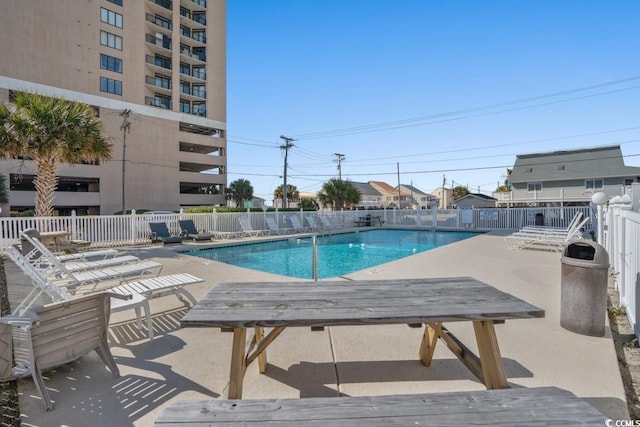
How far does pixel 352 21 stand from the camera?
1568 cm

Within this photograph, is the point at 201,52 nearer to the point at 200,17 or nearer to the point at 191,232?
the point at 200,17

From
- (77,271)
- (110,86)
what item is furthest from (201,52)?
(77,271)

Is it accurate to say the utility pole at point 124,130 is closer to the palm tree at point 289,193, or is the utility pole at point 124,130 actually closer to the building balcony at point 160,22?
the building balcony at point 160,22

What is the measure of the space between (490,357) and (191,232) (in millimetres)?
12891

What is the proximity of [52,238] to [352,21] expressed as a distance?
1499cm

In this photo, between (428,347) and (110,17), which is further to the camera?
(110,17)

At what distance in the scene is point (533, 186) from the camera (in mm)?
31109

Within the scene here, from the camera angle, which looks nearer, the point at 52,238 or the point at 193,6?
the point at 52,238

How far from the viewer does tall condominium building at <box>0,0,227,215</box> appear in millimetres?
24484

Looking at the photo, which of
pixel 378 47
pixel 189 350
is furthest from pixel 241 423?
pixel 378 47

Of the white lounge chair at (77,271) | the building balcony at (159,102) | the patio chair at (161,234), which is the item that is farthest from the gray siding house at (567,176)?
the building balcony at (159,102)

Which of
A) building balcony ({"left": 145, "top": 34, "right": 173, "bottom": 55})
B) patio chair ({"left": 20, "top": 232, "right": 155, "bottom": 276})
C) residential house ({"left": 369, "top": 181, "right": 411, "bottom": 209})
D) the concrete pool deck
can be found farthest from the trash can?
residential house ({"left": 369, "top": 181, "right": 411, "bottom": 209})

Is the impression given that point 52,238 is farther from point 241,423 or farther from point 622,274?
Result: point 622,274

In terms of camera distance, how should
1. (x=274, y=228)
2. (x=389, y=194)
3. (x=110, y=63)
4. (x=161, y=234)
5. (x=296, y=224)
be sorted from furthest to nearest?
(x=389, y=194)
(x=110, y=63)
(x=296, y=224)
(x=274, y=228)
(x=161, y=234)
